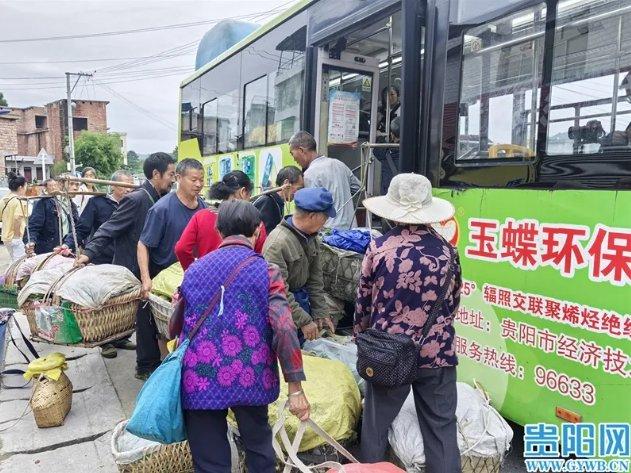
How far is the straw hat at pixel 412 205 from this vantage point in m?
2.31

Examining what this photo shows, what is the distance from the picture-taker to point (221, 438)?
2162 millimetres

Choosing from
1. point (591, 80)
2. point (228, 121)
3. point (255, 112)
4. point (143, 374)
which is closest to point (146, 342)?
point (143, 374)

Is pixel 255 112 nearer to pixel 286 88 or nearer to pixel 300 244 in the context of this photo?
pixel 286 88

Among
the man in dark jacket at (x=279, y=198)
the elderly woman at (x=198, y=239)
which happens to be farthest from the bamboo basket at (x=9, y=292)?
the man in dark jacket at (x=279, y=198)

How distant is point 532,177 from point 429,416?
137 cm

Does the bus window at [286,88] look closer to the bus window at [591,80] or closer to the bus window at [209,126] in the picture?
the bus window at [209,126]

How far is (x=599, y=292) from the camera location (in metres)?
2.32

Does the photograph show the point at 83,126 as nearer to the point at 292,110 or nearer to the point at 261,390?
the point at 292,110

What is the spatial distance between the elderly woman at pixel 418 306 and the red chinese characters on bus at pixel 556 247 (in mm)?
532

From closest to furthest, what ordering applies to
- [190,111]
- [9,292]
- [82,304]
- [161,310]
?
1. [82,304]
2. [161,310]
3. [9,292]
4. [190,111]

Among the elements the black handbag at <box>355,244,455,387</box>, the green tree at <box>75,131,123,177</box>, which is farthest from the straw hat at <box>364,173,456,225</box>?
the green tree at <box>75,131,123,177</box>

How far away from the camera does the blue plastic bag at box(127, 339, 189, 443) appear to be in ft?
6.51

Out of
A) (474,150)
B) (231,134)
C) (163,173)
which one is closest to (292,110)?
(163,173)

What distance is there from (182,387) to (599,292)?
6.36ft
